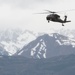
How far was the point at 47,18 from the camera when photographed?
92.8 meters

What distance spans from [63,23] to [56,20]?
77.2 inches

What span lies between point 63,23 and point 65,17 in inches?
96.0

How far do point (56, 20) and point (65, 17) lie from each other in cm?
382

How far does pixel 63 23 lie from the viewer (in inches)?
3664

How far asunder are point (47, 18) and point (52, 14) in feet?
4.29

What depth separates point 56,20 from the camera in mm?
91875

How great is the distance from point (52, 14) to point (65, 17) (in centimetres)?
347

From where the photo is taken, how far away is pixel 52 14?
93.0 m

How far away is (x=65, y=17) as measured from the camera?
95.1 metres

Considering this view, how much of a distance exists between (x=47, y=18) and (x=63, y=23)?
3.38 metres

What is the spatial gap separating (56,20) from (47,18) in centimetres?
205
